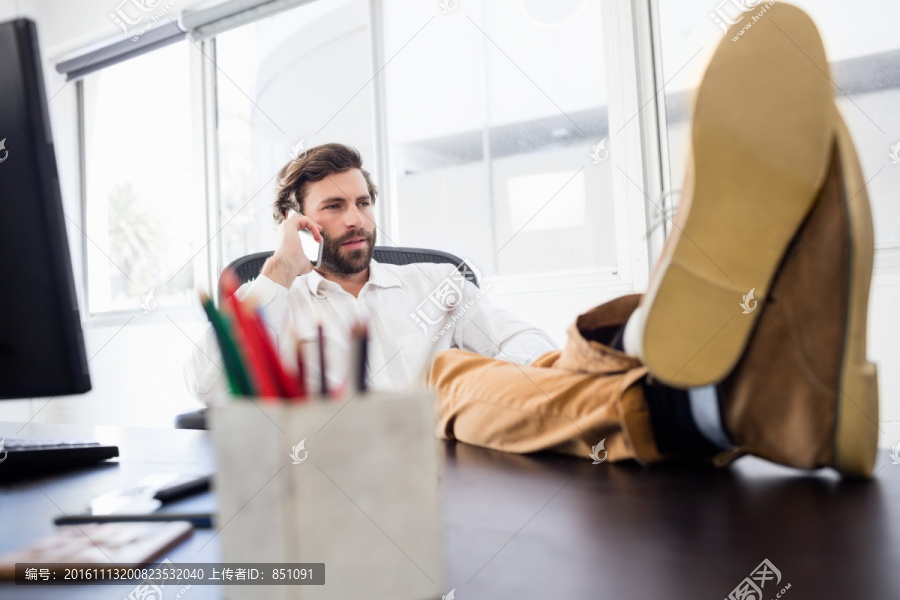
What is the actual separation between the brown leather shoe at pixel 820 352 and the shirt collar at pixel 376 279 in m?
1.27

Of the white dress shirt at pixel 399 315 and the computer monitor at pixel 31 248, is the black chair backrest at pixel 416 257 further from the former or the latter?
the computer monitor at pixel 31 248

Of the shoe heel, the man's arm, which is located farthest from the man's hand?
the shoe heel

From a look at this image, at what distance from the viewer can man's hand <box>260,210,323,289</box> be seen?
1536mm

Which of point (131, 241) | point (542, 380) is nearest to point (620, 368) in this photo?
point (542, 380)

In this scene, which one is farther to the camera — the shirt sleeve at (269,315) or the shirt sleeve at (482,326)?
the shirt sleeve at (482,326)

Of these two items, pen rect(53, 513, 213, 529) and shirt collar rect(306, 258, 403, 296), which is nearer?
pen rect(53, 513, 213, 529)

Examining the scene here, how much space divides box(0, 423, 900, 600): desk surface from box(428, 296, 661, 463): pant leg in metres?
0.03

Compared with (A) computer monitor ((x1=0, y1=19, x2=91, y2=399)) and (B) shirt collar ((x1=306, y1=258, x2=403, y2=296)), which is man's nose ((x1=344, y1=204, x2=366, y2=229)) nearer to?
(B) shirt collar ((x1=306, y1=258, x2=403, y2=296))

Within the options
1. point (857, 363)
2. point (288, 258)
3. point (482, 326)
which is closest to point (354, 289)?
point (288, 258)

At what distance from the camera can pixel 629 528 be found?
35 centimetres

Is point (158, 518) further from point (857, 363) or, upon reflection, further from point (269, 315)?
point (269, 315)

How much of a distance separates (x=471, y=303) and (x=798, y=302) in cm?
116

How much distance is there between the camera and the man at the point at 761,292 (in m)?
0.46

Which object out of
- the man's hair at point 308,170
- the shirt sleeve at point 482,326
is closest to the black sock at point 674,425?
the shirt sleeve at point 482,326
